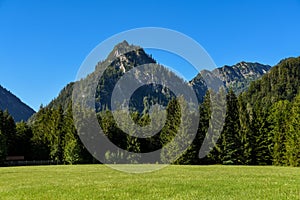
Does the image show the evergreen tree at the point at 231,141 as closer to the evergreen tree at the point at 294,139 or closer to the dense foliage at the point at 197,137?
the dense foliage at the point at 197,137

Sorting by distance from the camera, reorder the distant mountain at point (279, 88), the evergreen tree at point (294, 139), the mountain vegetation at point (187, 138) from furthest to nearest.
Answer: the distant mountain at point (279, 88), the mountain vegetation at point (187, 138), the evergreen tree at point (294, 139)

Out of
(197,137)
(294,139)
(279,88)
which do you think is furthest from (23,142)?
(279,88)

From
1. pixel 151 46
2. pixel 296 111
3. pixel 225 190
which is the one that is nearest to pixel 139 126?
pixel 296 111

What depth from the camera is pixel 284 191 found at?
17625 mm

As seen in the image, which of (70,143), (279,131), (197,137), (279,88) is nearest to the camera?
(279,131)

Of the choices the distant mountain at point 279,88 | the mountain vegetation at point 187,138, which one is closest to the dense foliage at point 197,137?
the mountain vegetation at point 187,138

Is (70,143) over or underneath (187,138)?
underneath

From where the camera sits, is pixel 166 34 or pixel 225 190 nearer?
pixel 225 190

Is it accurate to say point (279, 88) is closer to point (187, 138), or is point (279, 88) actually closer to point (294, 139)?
point (294, 139)

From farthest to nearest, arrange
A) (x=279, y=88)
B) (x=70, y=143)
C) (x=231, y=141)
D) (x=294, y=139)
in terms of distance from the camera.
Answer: (x=279, y=88)
(x=70, y=143)
(x=231, y=141)
(x=294, y=139)

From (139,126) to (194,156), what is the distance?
20.4 meters

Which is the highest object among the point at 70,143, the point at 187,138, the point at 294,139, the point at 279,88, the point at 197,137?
the point at 279,88

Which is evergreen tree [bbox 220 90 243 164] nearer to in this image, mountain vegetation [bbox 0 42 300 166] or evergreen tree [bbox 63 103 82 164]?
mountain vegetation [bbox 0 42 300 166]

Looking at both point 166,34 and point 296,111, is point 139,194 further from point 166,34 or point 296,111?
point 296,111
